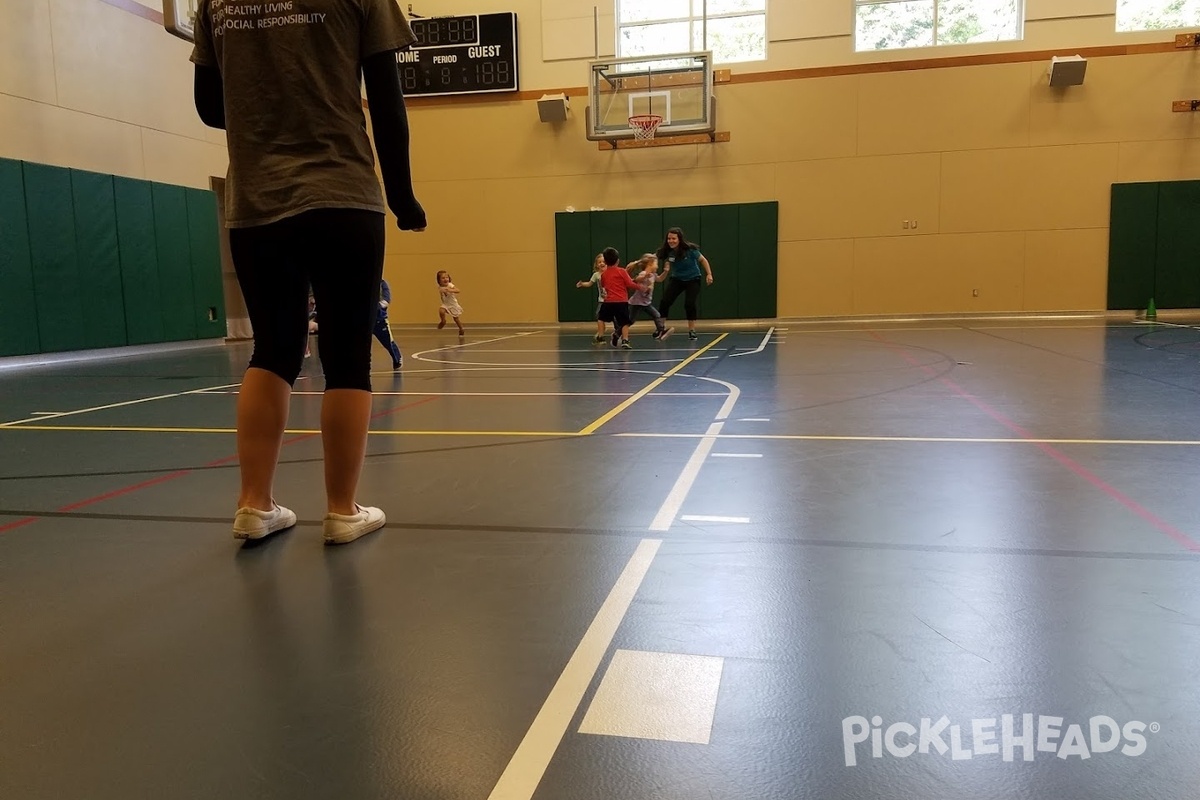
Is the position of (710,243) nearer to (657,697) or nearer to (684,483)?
(684,483)

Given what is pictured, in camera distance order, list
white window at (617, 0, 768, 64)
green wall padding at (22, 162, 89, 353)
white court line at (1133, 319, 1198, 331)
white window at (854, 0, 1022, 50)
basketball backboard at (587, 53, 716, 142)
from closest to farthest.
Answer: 1. green wall padding at (22, 162, 89, 353)
2. white court line at (1133, 319, 1198, 331)
3. white window at (854, 0, 1022, 50)
4. basketball backboard at (587, 53, 716, 142)
5. white window at (617, 0, 768, 64)

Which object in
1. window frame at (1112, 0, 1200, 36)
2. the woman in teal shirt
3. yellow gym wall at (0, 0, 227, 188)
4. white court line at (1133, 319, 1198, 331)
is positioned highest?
window frame at (1112, 0, 1200, 36)

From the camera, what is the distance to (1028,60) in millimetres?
15109

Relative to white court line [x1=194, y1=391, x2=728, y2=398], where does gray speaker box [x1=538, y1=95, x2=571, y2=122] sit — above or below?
above

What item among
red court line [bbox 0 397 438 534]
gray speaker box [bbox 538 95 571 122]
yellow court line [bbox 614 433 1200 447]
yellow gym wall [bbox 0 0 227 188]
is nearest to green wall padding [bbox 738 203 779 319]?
gray speaker box [bbox 538 95 571 122]

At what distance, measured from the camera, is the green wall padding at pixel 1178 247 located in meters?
15.1

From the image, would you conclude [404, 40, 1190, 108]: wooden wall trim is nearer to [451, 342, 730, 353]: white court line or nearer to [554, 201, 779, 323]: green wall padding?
[554, 201, 779, 323]: green wall padding

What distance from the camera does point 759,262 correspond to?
16.5m

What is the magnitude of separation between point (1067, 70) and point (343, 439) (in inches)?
661

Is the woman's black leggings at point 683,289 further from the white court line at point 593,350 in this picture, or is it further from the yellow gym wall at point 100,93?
the yellow gym wall at point 100,93

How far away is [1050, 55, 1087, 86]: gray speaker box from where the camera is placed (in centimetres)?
1459

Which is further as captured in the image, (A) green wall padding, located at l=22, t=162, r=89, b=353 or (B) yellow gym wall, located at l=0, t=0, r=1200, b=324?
(B) yellow gym wall, located at l=0, t=0, r=1200, b=324

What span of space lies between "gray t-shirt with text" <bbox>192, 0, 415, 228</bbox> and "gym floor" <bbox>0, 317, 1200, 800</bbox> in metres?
1.02

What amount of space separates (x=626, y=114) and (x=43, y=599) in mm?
15489
